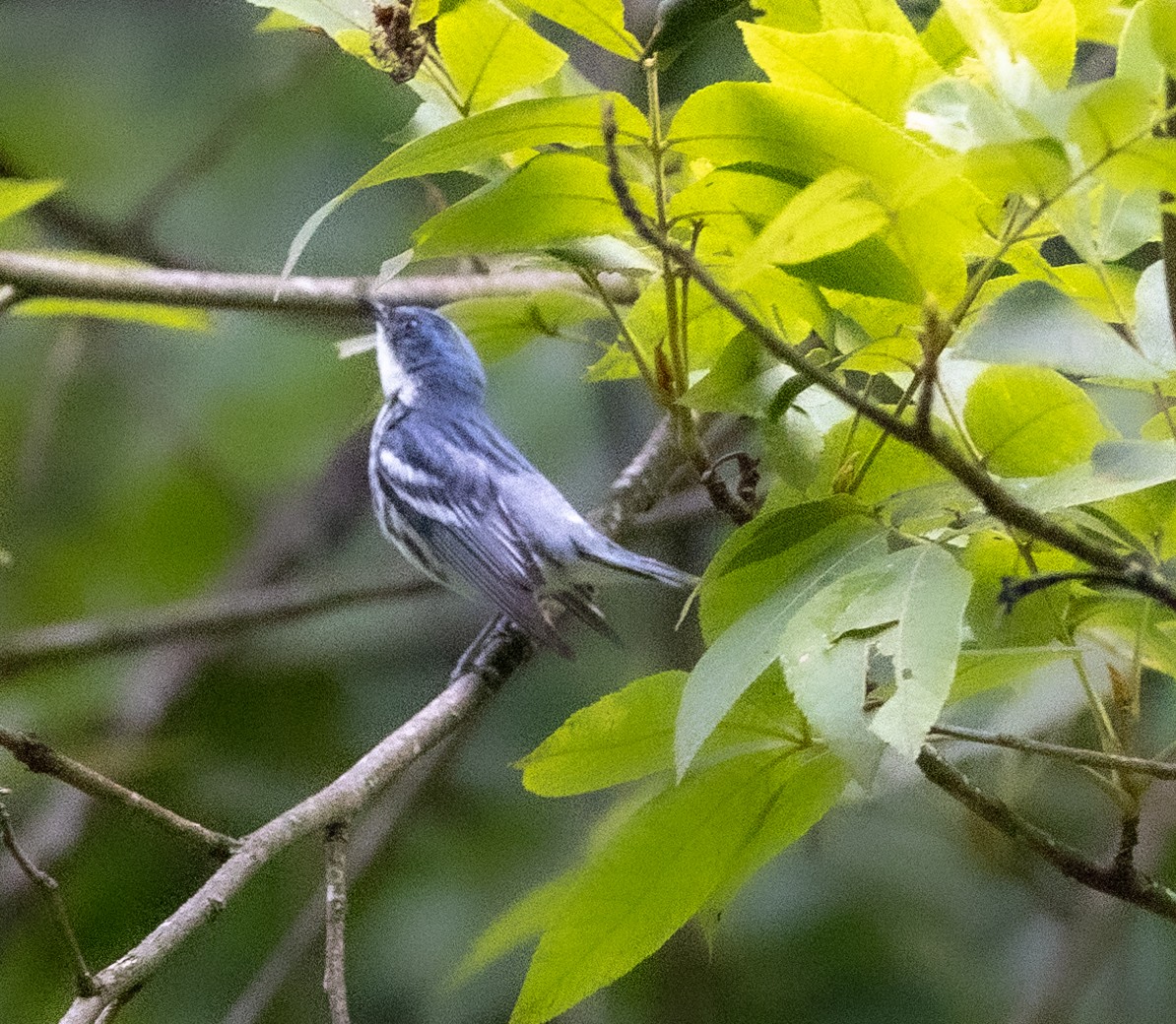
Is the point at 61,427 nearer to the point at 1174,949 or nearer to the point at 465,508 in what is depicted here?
the point at 465,508

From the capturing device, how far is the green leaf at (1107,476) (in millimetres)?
812

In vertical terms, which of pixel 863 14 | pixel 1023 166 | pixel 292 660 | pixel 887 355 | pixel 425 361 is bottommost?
pixel 292 660

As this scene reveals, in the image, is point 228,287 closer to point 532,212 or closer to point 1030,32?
point 532,212

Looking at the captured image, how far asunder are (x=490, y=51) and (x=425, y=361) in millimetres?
2258

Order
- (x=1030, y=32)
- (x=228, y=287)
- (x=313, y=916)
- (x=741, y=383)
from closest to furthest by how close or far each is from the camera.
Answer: (x=1030, y=32), (x=741, y=383), (x=228, y=287), (x=313, y=916)

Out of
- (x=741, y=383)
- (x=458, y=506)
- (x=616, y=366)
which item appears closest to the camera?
(x=741, y=383)

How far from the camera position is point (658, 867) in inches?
38.3

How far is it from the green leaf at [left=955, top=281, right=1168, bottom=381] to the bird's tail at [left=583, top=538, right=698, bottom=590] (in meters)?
1.28

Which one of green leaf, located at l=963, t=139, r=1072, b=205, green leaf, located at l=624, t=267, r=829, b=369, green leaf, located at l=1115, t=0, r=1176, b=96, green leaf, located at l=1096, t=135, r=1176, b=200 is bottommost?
green leaf, located at l=624, t=267, r=829, b=369

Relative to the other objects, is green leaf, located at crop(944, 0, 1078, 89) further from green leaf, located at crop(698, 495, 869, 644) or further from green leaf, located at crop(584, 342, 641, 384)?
green leaf, located at crop(584, 342, 641, 384)

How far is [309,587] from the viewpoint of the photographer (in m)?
2.82

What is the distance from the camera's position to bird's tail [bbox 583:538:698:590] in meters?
2.13

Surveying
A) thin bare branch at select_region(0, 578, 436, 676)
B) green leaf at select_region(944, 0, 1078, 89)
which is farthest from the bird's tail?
green leaf at select_region(944, 0, 1078, 89)

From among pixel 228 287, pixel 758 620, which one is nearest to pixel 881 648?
pixel 758 620
